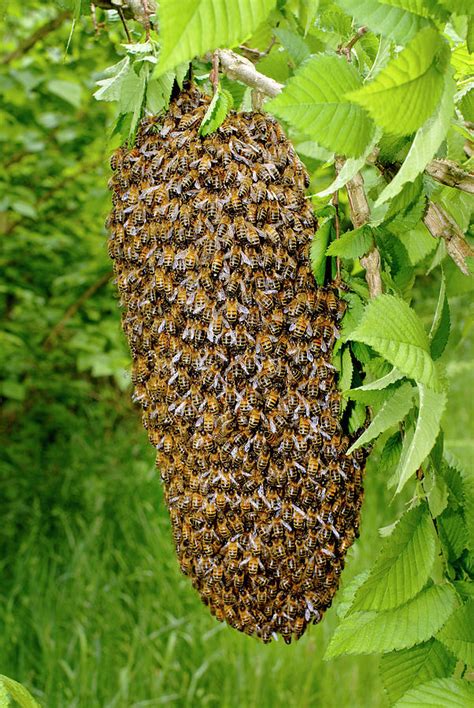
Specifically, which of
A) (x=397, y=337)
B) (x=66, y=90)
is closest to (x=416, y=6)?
(x=397, y=337)

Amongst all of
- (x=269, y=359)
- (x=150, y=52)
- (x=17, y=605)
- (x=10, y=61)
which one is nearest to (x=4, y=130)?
(x=10, y=61)

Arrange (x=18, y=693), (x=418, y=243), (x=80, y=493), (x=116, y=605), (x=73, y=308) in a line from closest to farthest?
(x=18, y=693)
(x=418, y=243)
(x=116, y=605)
(x=73, y=308)
(x=80, y=493)

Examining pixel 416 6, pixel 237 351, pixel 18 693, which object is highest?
pixel 416 6

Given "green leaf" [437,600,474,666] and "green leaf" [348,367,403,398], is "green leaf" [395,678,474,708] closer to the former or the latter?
"green leaf" [437,600,474,666]

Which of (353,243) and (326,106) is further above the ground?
(326,106)

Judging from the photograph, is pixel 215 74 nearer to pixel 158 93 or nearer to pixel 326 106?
pixel 158 93

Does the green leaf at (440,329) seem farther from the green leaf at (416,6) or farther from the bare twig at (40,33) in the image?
the bare twig at (40,33)

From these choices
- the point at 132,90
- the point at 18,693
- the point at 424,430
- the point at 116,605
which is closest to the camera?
the point at 424,430

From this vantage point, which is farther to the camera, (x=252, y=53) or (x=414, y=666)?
(x=252, y=53)
